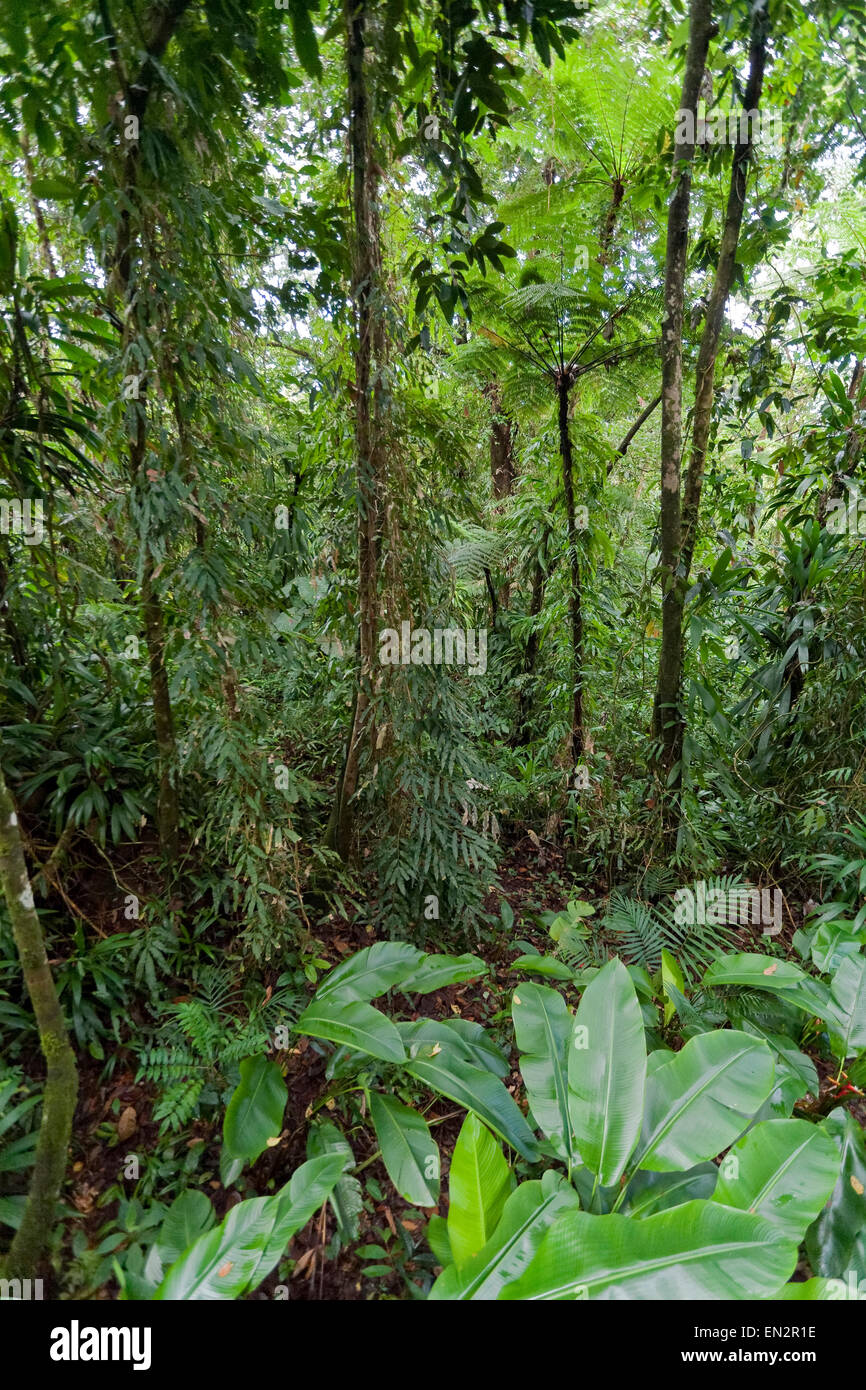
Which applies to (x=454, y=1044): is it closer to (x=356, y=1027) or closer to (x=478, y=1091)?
(x=478, y=1091)

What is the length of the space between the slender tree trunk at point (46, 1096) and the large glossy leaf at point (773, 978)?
1910 mm

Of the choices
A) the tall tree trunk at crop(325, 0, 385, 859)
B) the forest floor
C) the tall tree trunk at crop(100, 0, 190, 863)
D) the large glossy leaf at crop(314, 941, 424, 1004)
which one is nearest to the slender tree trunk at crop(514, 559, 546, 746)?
the tall tree trunk at crop(325, 0, 385, 859)

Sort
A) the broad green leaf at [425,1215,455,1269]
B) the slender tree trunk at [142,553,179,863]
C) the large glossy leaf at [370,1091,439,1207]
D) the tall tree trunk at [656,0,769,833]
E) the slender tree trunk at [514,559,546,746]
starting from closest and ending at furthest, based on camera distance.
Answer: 1. the broad green leaf at [425,1215,455,1269]
2. the large glossy leaf at [370,1091,439,1207]
3. the slender tree trunk at [142,553,179,863]
4. the tall tree trunk at [656,0,769,833]
5. the slender tree trunk at [514,559,546,746]

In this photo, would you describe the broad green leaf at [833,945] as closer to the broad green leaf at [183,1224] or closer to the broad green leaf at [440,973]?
the broad green leaf at [440,973]

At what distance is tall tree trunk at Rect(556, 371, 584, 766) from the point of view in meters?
3.11

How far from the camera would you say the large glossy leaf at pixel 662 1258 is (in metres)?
1.18

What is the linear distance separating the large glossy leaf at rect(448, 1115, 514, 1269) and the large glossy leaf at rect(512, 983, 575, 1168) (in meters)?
0.20

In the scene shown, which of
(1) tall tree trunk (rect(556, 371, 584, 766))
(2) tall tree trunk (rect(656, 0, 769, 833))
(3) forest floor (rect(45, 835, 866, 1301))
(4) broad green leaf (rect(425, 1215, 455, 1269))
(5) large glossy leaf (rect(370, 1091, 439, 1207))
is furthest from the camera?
(1) tall tree trunk (rect(556, 371, 584, 766))

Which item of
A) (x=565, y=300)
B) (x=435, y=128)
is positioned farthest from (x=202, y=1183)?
(x=565, y=300)

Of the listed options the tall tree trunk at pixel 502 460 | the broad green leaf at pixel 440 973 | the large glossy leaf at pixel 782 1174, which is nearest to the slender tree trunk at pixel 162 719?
the broad green leaf at pixel 440 973

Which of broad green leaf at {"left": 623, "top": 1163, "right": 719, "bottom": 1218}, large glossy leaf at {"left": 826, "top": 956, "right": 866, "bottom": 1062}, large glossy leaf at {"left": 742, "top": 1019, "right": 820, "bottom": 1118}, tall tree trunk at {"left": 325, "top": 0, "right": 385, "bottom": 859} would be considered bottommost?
broad green leaf at {"left": 623, "top": 1163, "right": 719, "bottom": 1218}

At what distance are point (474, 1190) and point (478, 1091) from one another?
13.6 inches

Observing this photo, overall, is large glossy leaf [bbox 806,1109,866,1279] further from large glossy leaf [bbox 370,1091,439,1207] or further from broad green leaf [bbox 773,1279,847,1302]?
large glossy leaf [bbox 370,1091,439,1207]

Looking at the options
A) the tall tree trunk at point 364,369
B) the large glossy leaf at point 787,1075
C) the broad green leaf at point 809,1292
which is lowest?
the broad green leaf at point 809,1292
